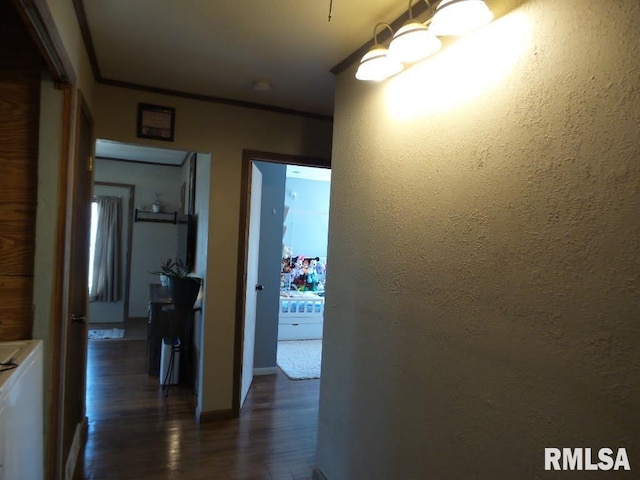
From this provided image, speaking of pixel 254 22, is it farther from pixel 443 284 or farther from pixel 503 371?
pixel 503 371

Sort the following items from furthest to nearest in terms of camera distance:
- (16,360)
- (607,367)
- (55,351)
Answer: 1. (55,351)
2. (16,360)
3. (607,367)

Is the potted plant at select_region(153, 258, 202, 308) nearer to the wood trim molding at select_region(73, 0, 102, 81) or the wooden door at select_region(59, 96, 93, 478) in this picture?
the wooden door at select_region(59, 96, 93, 478)

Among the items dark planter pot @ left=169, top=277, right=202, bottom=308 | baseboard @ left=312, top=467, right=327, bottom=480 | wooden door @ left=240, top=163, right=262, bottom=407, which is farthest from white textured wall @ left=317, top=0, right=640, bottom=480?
dark planter pot @ left=169, top=277, right=202, bottom=308

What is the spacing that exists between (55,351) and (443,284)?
1602 millimetres

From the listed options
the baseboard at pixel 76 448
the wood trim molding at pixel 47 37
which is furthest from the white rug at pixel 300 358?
the wood trim molding at pixel 47 37

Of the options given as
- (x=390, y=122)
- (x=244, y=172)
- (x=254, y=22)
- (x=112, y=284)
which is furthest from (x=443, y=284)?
(x=112, y=284)

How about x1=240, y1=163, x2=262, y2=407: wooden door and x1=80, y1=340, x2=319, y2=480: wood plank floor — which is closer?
x1=80, y1=340, x2=319, y2=480: wood plank floor

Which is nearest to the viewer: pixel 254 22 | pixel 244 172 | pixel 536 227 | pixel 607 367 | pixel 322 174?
pixel 607 367

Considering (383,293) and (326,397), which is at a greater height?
(383,293)

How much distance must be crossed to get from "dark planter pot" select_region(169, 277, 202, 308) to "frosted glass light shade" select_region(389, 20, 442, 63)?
2479 mm

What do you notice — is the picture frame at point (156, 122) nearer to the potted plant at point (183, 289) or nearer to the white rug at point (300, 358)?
the potted plant at point (183, 289)

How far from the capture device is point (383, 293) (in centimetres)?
172

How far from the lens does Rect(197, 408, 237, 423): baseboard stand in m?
2.92

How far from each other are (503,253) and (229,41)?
165 centimetres
